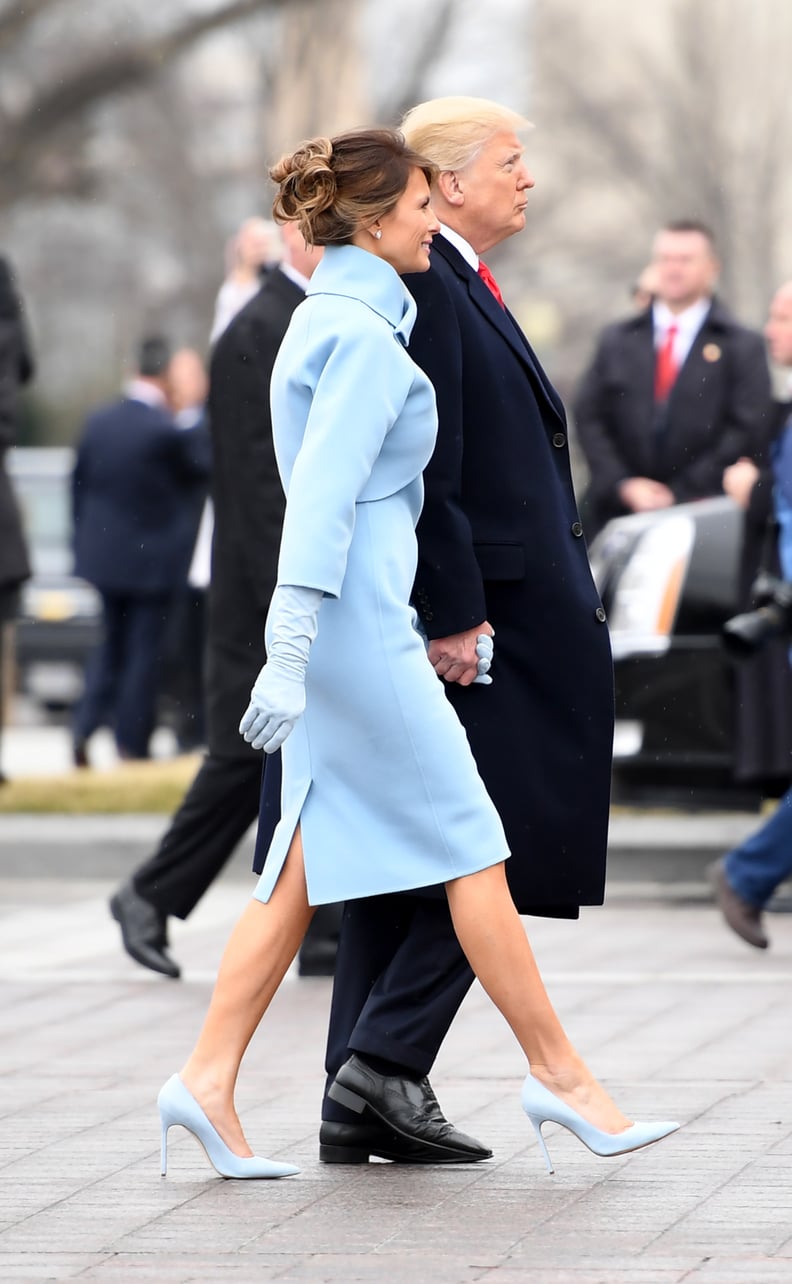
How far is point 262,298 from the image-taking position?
23.3 feet

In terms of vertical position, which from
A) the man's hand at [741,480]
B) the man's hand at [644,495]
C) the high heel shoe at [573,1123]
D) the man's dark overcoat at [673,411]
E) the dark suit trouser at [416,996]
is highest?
the man's dark overcoat at [673,411]

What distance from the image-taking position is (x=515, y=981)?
15.7ft

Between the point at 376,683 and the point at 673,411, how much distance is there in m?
6.47

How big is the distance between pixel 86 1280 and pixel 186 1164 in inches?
36.3

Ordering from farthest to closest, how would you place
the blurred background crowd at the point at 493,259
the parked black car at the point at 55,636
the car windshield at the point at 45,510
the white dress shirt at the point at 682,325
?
1. the car windshield at the point at 45,510
2. the parked black car at the point at 55,636
3. the white dress shirt at the point at 682,325
4. the blurred background crowd at the point at 493,259

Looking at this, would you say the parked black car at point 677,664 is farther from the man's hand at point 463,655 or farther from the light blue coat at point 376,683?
the light blue coat at point 376,683

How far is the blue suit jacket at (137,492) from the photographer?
47.0 ft

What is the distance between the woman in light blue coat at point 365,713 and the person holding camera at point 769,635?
9.83ft

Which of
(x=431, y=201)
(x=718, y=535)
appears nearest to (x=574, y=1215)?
(x=431, y=201)

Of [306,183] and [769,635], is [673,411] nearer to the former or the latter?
[769,635]

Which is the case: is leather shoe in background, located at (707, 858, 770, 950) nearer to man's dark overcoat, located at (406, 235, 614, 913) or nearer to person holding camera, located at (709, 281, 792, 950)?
person holding camera, located at (709, 281, 792, 950)

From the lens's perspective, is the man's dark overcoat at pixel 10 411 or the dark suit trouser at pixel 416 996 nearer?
the dark suit trouser at pixel 416 996

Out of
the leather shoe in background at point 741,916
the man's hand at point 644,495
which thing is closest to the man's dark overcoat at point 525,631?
the leather shoe in background at point 741,916

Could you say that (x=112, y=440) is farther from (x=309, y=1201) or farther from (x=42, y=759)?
(x=309, y=1201)
